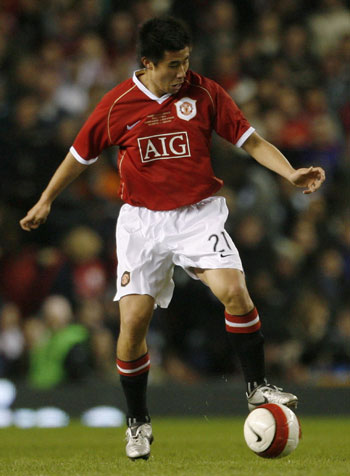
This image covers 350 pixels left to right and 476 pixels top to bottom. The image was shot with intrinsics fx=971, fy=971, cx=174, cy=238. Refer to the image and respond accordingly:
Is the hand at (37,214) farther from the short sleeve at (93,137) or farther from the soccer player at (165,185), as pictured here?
the short sleeve at (93,137)

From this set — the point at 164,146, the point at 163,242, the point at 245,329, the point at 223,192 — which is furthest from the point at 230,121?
the point at 223,192

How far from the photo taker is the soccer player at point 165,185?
5332mm

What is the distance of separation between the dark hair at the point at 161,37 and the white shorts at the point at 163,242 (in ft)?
2.87

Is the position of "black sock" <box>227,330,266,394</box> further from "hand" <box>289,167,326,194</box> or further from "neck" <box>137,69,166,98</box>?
"neck" <box>137,69,166,98</box>

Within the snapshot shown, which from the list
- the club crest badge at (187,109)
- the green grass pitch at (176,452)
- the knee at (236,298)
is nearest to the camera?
the green grass pitch at (176,452)

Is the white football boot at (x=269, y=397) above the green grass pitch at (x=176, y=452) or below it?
above

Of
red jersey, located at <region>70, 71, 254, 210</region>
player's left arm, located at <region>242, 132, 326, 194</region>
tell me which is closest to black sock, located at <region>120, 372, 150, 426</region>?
red jersey, located at <region>70, 71, 254, 210</region>

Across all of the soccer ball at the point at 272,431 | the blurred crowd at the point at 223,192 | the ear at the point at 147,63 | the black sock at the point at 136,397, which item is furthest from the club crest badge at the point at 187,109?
the blurred crowd at the point at 223,192

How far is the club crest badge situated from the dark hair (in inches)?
11.6

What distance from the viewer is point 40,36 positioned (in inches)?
442

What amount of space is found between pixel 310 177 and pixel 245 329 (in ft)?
2.98

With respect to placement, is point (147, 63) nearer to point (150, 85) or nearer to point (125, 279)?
point (150, 85)

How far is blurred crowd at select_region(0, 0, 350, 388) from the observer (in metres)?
9.09

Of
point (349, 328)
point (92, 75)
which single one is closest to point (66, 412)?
point (349, 328)
